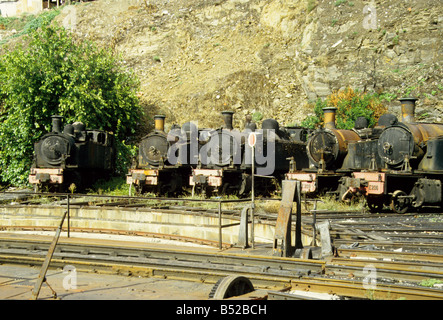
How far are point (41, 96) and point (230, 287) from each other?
19.1 m

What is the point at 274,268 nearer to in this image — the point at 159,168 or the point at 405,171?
the point at 405,171

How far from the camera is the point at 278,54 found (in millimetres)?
30750

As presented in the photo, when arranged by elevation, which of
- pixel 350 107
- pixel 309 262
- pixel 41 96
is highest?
pixel 41 96

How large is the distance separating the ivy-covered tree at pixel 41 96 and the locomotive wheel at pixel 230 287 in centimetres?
1777

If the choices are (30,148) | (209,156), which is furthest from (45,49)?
(209,156)

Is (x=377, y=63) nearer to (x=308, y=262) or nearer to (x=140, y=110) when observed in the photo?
(x=140, y=110)

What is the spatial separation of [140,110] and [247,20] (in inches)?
477

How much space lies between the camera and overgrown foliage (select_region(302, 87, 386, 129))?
22.2 m

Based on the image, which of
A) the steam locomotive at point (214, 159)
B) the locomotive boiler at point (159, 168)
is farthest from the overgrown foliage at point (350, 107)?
the locomotive boiler at point (159, 168)

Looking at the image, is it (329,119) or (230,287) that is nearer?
(230,287)

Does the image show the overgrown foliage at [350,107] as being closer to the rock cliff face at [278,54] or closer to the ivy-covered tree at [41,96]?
the rock cliff face at [278,54]

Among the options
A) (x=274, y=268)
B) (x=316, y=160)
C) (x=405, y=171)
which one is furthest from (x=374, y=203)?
(x=274, y=268)

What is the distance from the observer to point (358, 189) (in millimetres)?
14641

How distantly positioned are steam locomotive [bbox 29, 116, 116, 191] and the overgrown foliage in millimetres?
10626
